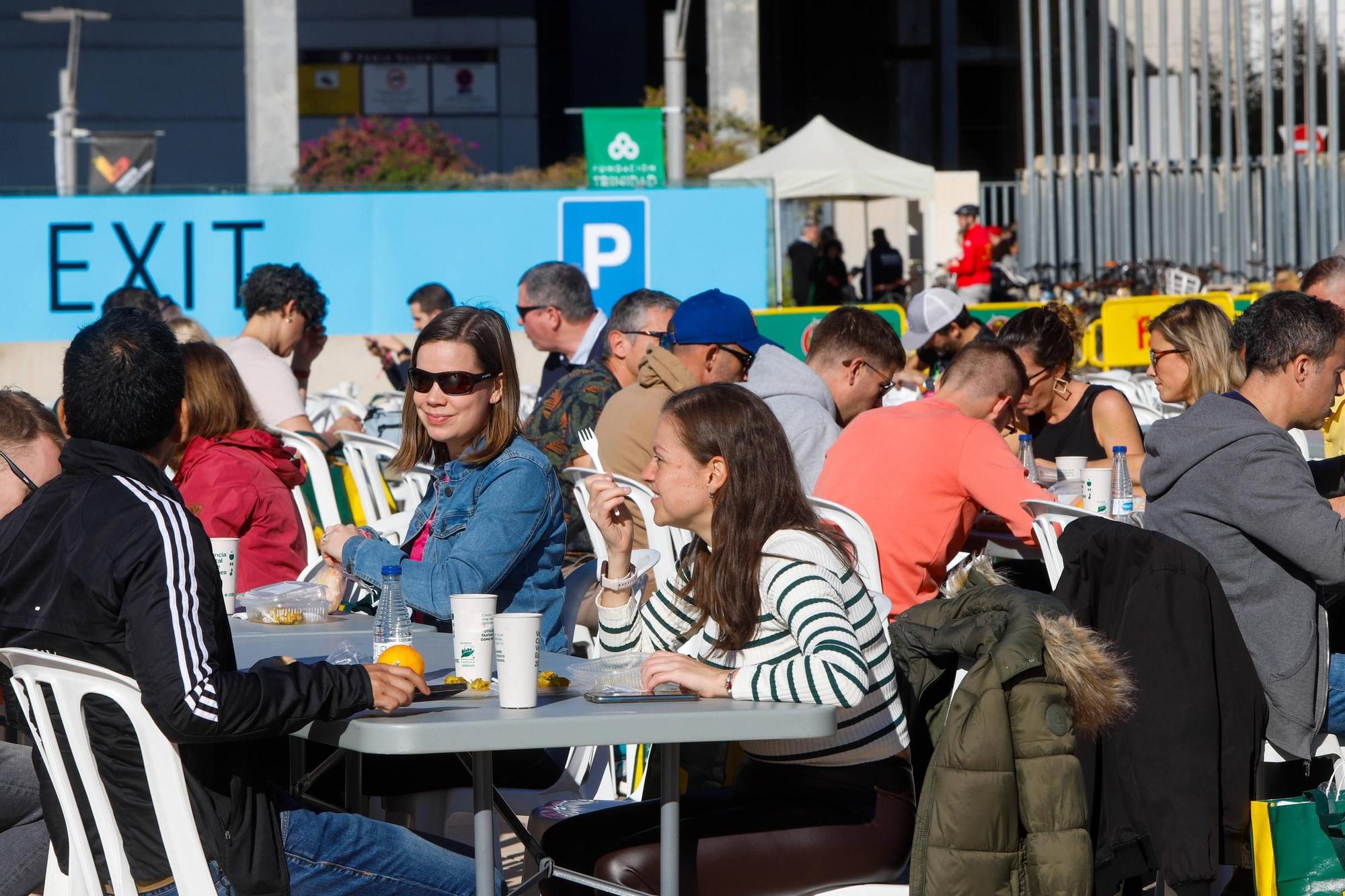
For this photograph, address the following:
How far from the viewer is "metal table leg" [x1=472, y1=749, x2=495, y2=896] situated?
2676mm

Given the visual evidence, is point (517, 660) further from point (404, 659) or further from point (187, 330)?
point (187, 330)

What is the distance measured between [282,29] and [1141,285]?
42.2 ft

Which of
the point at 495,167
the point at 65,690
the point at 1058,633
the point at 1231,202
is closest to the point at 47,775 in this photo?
the point at 65,690

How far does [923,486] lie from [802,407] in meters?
0.98

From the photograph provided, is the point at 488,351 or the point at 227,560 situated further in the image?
the point at 227,560

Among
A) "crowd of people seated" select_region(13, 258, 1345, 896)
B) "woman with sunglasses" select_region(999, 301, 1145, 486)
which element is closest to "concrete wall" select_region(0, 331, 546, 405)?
"woman with sunglasses" select_region(999, 301, 1145, 486)

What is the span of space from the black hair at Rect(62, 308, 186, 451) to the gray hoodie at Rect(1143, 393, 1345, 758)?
240 centimetres

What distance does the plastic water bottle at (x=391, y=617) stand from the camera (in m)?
3.14

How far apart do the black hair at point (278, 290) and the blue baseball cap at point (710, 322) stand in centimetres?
192

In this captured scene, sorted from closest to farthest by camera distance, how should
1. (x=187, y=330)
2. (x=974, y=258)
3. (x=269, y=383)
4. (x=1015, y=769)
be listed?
(x=1015, y=769) → (x=187, y=330) → (x=269, y=383) → (x=974, y=258)

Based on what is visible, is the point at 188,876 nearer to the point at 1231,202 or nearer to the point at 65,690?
the point at 65,690

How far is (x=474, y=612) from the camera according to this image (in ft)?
9.48

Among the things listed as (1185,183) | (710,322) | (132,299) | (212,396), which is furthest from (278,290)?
(1185,183)

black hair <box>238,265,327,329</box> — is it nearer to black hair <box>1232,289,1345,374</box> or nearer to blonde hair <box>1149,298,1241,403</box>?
blonde hair <box>1149,298,1241,403</box>
